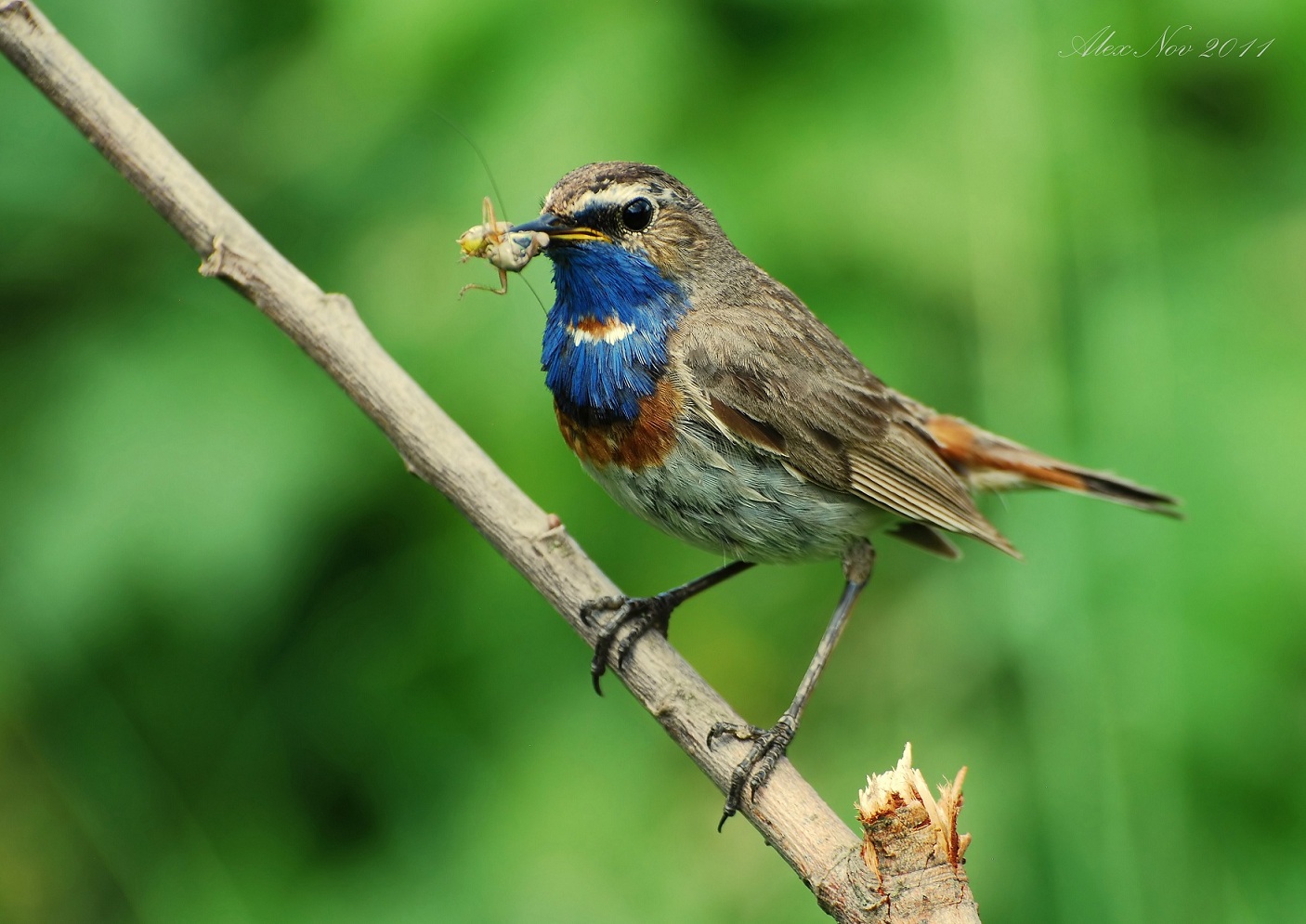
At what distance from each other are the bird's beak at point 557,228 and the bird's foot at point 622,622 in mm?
903

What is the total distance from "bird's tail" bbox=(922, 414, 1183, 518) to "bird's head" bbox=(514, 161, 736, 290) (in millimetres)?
1044

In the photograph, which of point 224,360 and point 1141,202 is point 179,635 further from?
point 1141,202

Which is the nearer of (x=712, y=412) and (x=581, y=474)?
(x=712, y=412)

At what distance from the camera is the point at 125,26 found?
4051 millimetres

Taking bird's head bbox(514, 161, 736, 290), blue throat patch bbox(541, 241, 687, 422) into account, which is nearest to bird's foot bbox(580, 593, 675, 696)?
blue throat patch bbox(541, 241, 687, 422)

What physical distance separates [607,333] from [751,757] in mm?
1130

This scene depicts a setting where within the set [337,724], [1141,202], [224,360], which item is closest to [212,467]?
[224,360]

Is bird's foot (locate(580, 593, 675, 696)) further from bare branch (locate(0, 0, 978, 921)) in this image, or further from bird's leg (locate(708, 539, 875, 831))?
bird's leg (locate(708, 539, 875, 831))

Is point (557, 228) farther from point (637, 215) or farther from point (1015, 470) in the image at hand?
point (1015, 470)

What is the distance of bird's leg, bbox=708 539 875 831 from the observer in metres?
3.12

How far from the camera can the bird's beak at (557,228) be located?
128 inches

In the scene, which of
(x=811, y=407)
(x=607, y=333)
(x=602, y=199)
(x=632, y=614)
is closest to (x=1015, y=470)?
(x=811, y=407)

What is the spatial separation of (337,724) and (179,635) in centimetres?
53

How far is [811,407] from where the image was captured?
3.78m
